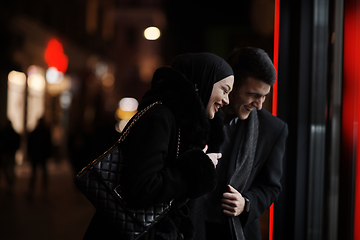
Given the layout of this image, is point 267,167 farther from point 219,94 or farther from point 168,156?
point 168,156

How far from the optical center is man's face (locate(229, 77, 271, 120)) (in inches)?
67.6

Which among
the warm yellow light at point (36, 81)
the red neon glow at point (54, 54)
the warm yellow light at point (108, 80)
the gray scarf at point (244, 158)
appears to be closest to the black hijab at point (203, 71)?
the gray scarf at point (244, 158)

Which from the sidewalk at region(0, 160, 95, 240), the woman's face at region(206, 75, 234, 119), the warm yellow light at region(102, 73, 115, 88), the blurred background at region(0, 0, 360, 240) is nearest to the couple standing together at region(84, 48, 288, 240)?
the woman's face at region(206, 75, 234, 119)

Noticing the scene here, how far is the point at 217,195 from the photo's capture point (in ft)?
5.67

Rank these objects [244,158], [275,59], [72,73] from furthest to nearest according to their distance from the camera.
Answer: [72,73] < [275,59] < [244,158]

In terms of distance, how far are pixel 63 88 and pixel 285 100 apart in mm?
11722

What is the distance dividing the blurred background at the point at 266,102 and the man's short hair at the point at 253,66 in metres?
0.38

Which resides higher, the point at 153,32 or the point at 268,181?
the point at 153,32

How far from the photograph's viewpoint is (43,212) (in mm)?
5328

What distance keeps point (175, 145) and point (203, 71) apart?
0.36 meters

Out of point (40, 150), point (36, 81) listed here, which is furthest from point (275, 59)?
point (36, 81)

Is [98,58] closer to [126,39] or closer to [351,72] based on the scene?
[126,39]

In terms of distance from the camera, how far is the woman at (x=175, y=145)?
1144 mm

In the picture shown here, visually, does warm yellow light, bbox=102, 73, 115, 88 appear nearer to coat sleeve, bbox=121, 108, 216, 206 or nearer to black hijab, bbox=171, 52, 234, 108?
black hijab, bbox=171, 52, 234, 108
